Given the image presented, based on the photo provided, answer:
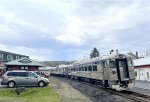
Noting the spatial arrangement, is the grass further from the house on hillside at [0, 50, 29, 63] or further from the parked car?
the house on hillside at [0, 50, 29, 63]

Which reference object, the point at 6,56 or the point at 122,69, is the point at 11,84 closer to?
the point at 122,69

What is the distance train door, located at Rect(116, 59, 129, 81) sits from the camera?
26078 millimetres

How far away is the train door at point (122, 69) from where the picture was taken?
26.1 meters

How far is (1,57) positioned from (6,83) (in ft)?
152

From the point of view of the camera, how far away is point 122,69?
2638cm

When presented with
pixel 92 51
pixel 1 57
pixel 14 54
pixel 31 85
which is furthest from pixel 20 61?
pixel 92 51

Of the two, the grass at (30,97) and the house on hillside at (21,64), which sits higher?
the house on hillside at (21,64)

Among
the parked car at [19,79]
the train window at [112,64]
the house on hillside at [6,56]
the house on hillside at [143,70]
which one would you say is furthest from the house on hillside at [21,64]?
the train window at [112,64]

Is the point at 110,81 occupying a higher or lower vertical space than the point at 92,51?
lower

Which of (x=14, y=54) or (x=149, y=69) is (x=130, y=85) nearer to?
(x=149, y=69)

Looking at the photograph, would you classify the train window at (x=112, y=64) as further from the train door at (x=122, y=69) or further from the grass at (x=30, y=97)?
the grass at (x=30, y=97)

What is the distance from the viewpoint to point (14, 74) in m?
31.4

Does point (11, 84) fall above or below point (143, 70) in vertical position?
below

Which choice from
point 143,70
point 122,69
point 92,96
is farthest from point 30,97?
point 143,70
